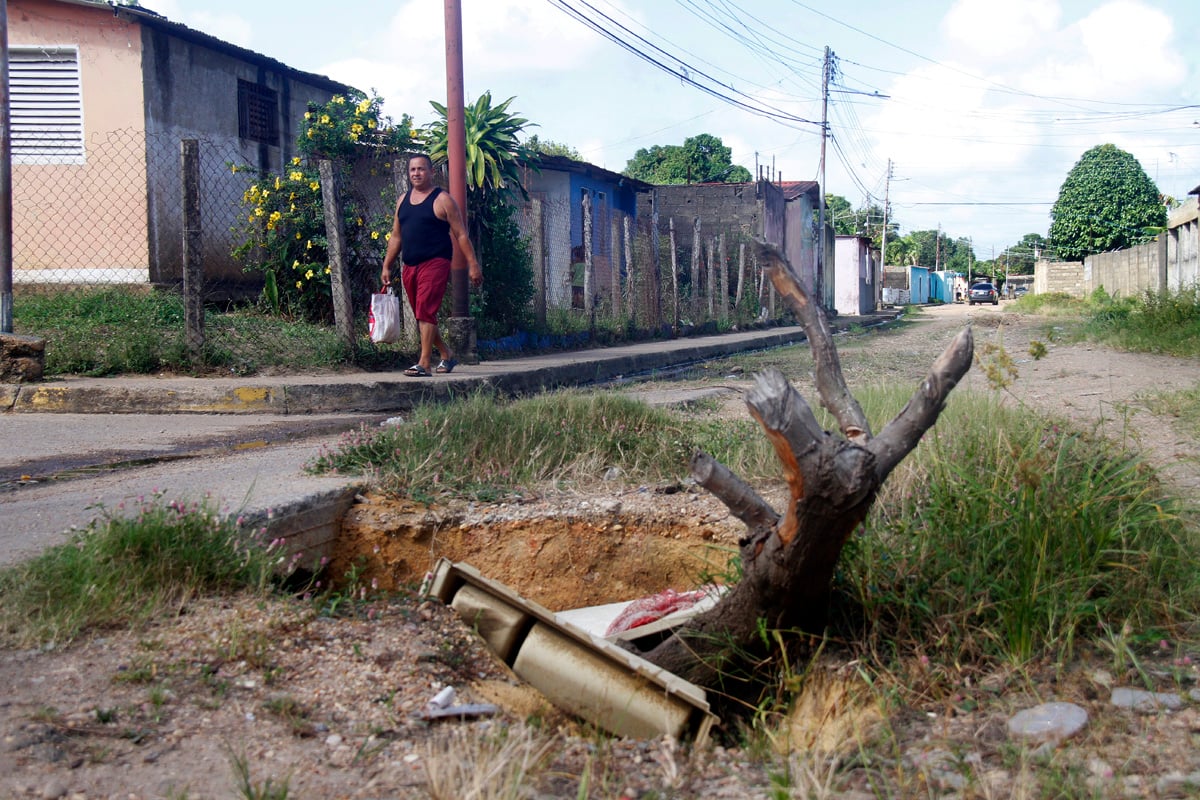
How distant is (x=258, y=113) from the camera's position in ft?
45.9

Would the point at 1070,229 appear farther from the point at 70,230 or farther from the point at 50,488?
the point at 50,488

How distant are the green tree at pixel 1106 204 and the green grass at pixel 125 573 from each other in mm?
41287

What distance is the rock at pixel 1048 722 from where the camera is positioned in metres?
2.31

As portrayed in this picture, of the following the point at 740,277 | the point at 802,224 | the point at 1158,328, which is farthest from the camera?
the point at 802,224

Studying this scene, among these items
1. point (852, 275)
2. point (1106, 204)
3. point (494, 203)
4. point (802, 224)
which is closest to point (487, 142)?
point (494, 203)

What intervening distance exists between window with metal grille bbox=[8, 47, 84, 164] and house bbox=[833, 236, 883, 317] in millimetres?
38378

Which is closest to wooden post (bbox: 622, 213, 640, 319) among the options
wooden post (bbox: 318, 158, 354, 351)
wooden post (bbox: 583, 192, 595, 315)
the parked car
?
wooden post (bbox: 583, 192, 595, 315)

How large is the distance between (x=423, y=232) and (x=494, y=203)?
3072 millimetres

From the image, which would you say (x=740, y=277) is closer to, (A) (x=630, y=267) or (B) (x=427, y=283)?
(A) (x=630, y=267)

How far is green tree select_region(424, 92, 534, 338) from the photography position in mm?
10602

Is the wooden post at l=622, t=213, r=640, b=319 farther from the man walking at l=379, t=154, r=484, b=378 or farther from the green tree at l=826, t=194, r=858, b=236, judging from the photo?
the green tree at l=826, t=194, r=858, b=236

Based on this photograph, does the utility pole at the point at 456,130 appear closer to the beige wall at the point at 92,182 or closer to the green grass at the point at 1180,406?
the beige wall at the point at 92,182

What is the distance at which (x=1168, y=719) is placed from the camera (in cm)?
233

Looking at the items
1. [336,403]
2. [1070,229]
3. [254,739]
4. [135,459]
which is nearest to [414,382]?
[336,403]
